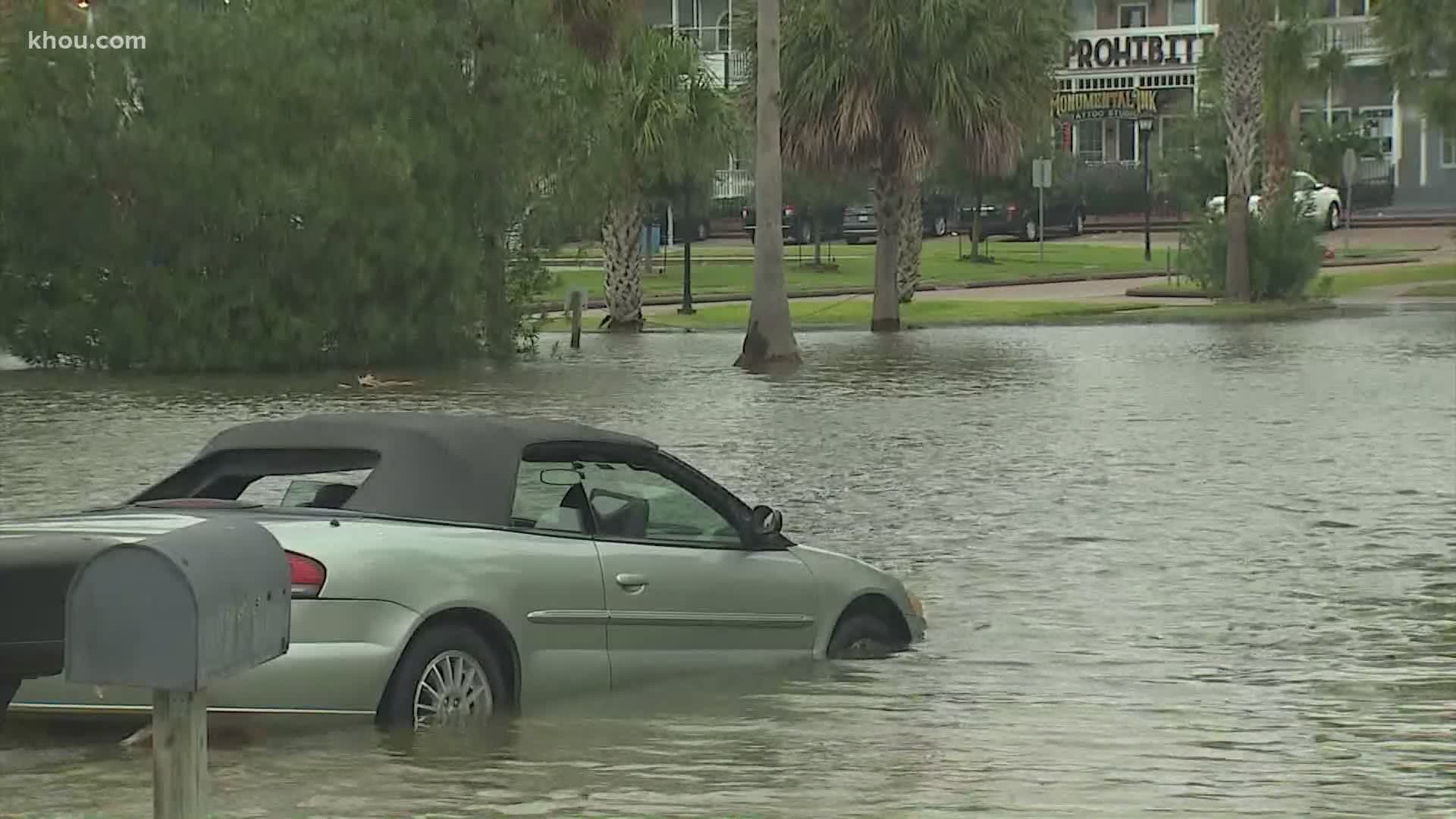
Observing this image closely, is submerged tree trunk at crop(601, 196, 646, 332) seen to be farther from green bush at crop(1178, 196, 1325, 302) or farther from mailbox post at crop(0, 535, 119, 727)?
mailbox post at crop(0, 535, 119, 727)

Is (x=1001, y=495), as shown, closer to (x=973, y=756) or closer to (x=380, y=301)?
(x=973, y=756)

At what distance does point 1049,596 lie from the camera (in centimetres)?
1405

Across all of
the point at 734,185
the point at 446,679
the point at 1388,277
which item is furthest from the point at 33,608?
the point at 734,185

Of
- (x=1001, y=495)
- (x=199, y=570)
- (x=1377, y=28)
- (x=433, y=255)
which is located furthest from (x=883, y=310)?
(x=199, y=570)

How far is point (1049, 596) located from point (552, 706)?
15.7ft

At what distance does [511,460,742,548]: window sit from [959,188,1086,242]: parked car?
203ft

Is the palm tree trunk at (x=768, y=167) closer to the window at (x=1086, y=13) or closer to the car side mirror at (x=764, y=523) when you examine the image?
the car side mirror at (x=764, y=523)

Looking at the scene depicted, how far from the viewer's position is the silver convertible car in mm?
9047

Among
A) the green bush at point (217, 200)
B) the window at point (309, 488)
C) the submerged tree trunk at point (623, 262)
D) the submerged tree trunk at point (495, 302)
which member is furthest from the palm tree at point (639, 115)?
the window at point (309, 488)

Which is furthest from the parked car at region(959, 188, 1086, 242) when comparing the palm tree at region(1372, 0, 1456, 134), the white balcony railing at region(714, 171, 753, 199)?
the palm tree at region(1372, 0, 1456, 134)

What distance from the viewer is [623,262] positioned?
4691cm

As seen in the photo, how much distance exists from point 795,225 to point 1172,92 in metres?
17.1

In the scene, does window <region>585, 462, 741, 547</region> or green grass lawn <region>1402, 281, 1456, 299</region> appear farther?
green grass lawn <region>1402, 281, 1456, 299</region>

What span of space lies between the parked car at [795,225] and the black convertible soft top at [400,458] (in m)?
58.6
